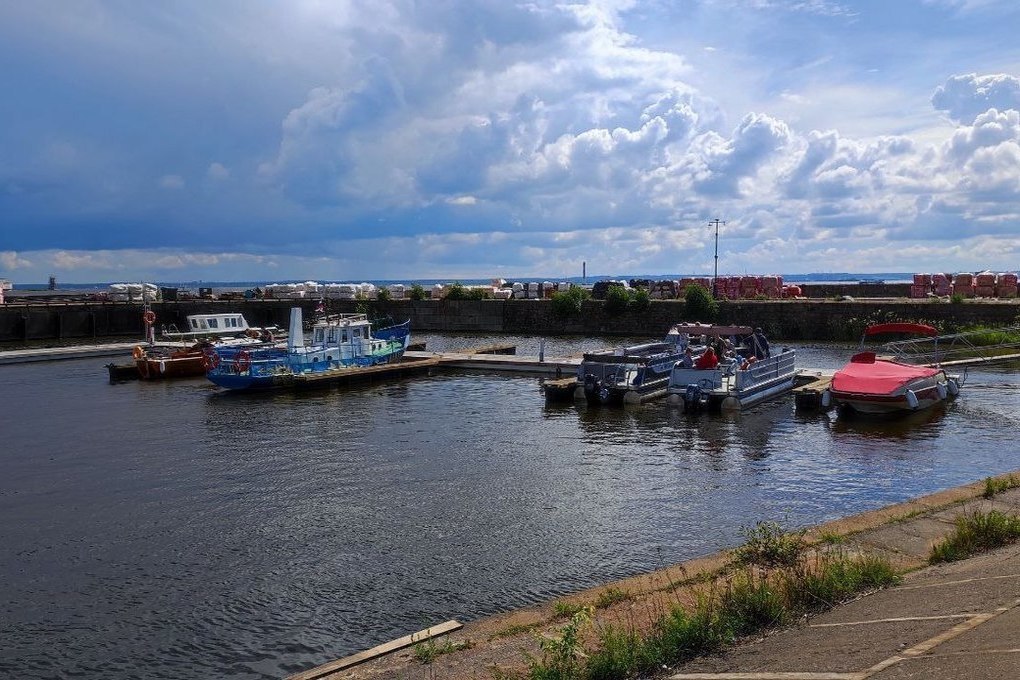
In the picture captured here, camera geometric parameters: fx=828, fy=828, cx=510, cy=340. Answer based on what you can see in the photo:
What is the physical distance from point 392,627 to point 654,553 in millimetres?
4614

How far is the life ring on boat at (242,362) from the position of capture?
3450cm

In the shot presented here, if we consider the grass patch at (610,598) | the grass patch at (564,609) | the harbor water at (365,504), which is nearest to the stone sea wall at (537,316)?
the harbor water at (365,504)

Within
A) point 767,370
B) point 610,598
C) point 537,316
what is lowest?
point 610,598

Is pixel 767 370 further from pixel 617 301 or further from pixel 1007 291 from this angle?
pixel 1007 291

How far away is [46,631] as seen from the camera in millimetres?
11312

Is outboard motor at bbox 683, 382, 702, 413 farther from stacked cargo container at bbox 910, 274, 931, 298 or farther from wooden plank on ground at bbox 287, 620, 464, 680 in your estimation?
stacked cargo container at bbox 910, 274, 931, 298

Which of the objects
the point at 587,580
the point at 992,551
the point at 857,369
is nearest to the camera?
the point at 992,551

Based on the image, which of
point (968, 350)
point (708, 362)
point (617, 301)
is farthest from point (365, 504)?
point (617, 301)

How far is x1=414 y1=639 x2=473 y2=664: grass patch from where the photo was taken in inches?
350

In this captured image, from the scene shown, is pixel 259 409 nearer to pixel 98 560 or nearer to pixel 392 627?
pixel 98 560

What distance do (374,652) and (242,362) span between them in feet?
89.6

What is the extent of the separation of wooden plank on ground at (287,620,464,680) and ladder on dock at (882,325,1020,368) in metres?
26.3

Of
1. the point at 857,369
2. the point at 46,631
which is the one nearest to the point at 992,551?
the point at 46,631

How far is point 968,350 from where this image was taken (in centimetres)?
3588
